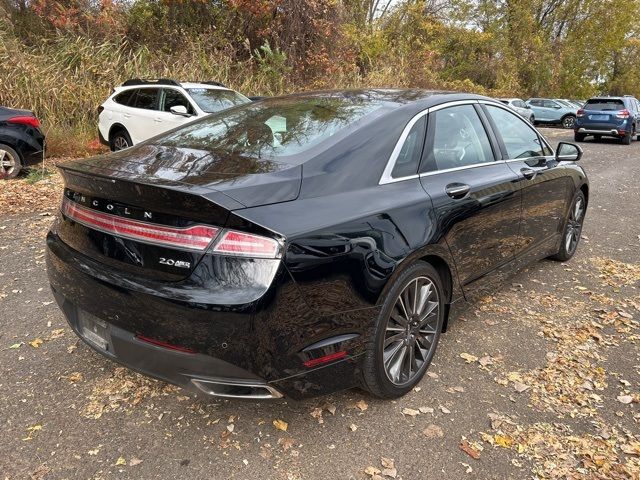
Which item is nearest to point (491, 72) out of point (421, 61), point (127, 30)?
point (421, 61)

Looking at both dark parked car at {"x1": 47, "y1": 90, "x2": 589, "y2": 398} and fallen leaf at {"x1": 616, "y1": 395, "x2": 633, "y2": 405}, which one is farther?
fallen leaf at {"x1": 616, "y1": 395, "x2": 633, "y2": 405}

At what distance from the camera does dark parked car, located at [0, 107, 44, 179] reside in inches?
→ 281

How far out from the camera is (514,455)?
2354mm

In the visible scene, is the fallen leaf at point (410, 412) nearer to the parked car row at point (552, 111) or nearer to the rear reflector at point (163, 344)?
the rear reflector at point (163, 344)

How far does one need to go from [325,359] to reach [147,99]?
27.3 ft

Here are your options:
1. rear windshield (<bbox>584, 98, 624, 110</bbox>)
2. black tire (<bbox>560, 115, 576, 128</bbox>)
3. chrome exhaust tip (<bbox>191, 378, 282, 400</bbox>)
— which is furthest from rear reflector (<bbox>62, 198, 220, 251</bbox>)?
black tire (<bbox>560, 115, 576, 128</bbox>)

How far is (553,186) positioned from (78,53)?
34.7 feet

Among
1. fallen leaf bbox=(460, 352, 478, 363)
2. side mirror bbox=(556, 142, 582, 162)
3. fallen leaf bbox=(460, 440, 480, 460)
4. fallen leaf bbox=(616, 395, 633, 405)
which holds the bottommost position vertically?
fallen leaf bbox=(460, 352, 478, 363)

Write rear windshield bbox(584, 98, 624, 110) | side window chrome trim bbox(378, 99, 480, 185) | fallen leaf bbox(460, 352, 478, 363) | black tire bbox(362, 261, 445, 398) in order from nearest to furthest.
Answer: black tire bbox(362, 261, 445, 398)
side window chrome trim bbox(378, 99, 480, 185)
fallen leaf bbox(460, 352, 478, 363)
rear windshield bbox(584, 98, 624, 110)

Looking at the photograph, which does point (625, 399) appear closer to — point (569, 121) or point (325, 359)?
point (325, 359)

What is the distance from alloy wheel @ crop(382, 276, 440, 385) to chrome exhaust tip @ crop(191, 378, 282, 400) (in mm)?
660

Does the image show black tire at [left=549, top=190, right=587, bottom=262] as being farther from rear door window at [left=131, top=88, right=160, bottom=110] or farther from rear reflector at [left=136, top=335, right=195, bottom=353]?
rear door window at [left=131, top=88, right=160, bottom=110]

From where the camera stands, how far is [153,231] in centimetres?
207

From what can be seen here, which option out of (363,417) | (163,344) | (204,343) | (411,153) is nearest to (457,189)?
(411,153)
